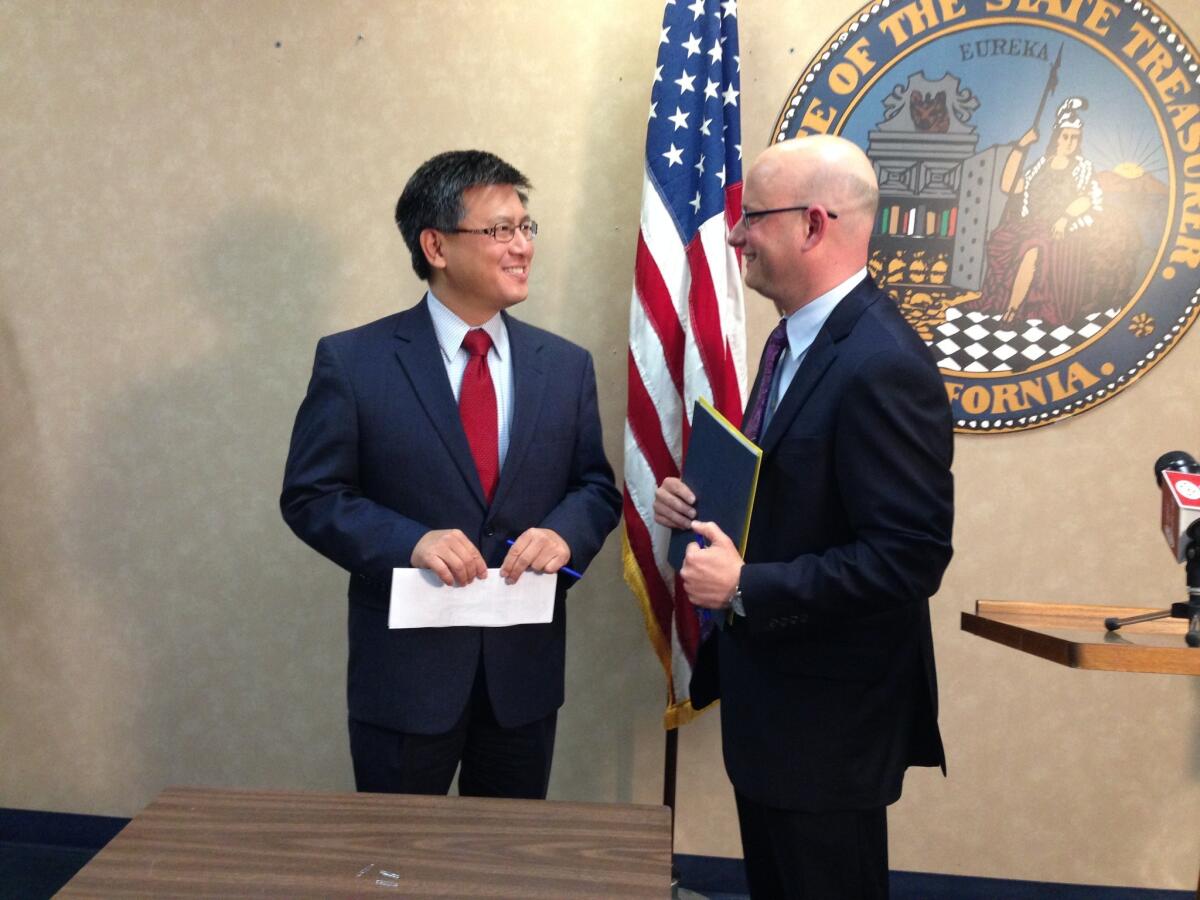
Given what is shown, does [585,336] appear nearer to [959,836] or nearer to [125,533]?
[125,533]

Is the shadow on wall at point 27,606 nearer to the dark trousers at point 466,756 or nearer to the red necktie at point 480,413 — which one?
the dark trousers at point 466,756

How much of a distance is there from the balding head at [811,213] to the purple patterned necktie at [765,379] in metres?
0.10

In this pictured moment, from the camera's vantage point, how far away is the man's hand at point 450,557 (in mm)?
1715

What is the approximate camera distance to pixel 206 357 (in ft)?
9.56

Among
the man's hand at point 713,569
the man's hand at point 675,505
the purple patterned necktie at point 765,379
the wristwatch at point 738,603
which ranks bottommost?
the wristwatch at point 738,603

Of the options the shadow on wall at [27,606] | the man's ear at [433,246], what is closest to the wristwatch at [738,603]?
the man's ear at [433,246]

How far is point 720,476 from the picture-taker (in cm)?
158

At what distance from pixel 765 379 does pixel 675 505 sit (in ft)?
0.90

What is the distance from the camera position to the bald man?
4.77 ft

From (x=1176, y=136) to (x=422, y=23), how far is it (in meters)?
2.05

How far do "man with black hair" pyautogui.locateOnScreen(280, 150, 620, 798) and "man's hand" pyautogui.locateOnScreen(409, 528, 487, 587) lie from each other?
29mm

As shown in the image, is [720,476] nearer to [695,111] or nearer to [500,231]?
[500,231]

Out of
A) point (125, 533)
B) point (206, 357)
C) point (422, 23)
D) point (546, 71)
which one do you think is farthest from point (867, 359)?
point (125, 533)

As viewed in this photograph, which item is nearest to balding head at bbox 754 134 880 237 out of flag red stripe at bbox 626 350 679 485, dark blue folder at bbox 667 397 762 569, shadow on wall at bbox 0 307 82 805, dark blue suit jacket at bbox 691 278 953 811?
dark blue suit jacket at bbox 691 278 953 811
